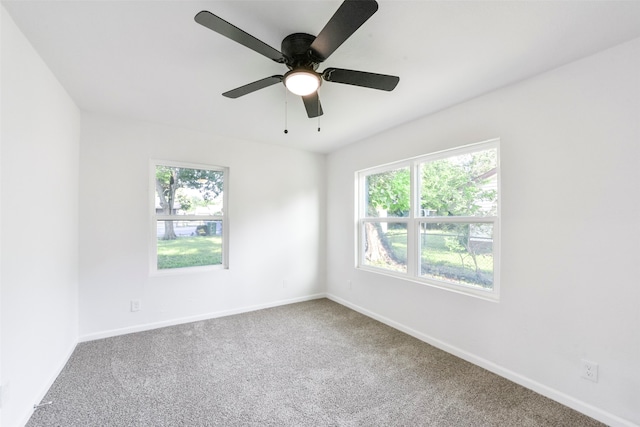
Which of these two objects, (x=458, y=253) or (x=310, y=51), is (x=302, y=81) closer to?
(x=310, y=51)

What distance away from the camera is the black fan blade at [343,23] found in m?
1.11

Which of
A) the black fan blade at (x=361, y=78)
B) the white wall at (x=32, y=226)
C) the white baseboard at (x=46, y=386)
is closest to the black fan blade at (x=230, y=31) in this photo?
the black fan blade at (x=361, y=78)

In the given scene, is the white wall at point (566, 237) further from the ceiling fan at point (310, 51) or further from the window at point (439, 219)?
Result: the ceiling fan at point (310, 51)

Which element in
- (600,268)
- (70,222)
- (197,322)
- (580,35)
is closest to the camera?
(580,35)

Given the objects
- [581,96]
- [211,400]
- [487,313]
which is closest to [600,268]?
[487,313]

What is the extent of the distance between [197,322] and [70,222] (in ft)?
5.58

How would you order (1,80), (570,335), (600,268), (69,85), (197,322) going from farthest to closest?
(197,322) < (69,85) < (570,335) < (600,268) < (1,80)

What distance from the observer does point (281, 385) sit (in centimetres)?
215

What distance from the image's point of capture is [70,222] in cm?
260

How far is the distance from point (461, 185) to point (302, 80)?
6.26 ft

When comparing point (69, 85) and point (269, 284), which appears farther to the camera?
point (269, 284)

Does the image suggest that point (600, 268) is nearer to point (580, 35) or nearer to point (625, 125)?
point (625, 125)

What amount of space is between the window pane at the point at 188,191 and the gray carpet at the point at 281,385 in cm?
144

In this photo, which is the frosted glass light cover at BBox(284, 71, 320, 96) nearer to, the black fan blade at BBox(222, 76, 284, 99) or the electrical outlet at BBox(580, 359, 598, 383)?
the black fan blade at BBox(222, 76, 284, 99)
